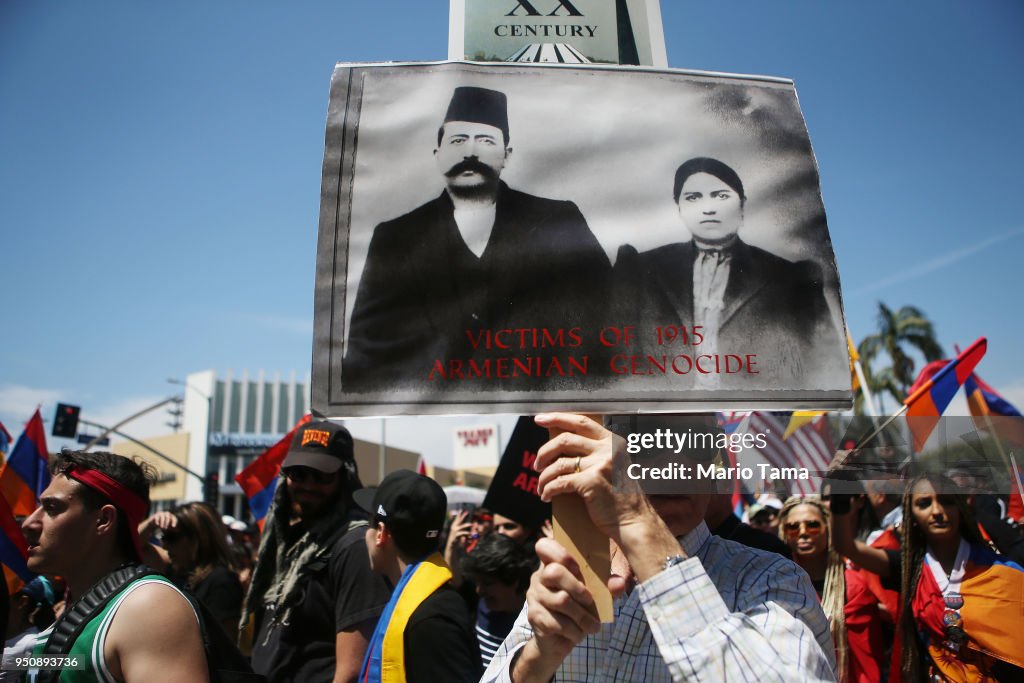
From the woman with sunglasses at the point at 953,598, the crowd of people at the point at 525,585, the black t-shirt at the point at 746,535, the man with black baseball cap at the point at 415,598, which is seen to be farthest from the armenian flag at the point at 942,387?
the man with black baseball cap at the point at 415,598

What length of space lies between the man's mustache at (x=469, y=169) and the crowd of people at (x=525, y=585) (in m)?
0.61

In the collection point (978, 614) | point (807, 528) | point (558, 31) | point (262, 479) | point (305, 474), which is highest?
point (558, 31)

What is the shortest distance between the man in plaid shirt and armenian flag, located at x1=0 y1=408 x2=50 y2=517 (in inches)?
202

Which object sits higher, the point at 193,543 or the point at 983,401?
the point at 983,401

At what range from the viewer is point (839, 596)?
4.59 metres

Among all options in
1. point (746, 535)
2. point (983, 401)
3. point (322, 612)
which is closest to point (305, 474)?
point (322, 612)

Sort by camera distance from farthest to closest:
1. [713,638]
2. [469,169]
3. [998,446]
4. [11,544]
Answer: [11,544] → [998,446] → [469,169] → [713,638]

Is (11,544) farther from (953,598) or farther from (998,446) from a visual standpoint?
(953,598)

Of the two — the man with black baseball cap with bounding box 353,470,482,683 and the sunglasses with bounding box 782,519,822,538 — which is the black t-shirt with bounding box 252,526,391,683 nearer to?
the man with black baseball cap with bounding box 353,470,482,683

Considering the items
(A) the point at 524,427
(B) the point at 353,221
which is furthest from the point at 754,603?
(A) the point at 524,427

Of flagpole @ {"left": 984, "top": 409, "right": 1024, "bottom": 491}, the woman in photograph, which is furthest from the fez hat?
flagpole @ {"left": 984, "top": 409, "right": 1024, "bottom": 491}

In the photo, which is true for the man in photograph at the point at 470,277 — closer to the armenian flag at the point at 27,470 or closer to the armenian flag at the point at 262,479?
the armenian flag at the point at 27,470

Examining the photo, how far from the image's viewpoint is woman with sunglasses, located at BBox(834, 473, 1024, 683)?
11.3 ft

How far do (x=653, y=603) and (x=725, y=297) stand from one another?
26.4 inches
